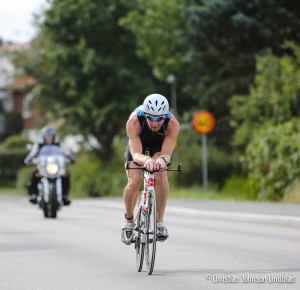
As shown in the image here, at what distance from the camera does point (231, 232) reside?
17234 millimetres

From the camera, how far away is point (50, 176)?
2119cm

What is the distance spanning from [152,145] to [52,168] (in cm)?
981

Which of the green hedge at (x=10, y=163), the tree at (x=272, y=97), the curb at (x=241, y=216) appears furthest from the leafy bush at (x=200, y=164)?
the curb at (x=241, y=216)

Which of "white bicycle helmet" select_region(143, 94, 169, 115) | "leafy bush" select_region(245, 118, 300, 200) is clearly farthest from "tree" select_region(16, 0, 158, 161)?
"white bicycle helmet" select_region(143, 94, 169, 115)

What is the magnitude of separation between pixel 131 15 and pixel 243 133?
17.0 meters

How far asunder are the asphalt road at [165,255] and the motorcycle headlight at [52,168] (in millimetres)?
943

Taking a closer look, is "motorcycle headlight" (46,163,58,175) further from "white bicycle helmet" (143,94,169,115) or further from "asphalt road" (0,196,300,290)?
"white bicycle helmet" (143,94,169,115)

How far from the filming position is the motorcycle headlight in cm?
2119

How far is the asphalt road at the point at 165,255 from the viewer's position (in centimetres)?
1015

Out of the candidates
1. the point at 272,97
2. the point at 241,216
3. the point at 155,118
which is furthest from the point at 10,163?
the point at 155,118

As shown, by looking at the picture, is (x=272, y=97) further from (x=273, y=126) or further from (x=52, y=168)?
(x=52, y=168)

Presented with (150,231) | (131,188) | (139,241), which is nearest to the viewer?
(150,231)

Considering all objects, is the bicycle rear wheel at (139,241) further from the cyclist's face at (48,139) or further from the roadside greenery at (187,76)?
the roadside greenery at (187,76)

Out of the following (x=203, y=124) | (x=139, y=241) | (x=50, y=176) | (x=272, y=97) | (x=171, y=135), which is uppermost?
(x=272, y=97)
